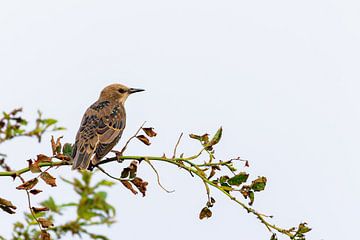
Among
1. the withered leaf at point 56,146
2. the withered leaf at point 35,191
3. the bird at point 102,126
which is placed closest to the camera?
the withered leaf at point 35,191

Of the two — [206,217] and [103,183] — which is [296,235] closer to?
[206,217]

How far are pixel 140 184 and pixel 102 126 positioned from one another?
4731 mm

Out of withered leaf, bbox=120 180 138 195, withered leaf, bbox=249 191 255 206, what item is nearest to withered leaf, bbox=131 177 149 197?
withered leaf, bbox=120 180 138 195

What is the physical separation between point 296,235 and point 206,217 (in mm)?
516

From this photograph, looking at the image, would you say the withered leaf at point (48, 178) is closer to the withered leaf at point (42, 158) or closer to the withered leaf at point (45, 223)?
the withered leaf at point (42, 158)

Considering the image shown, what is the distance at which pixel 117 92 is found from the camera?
393 inches

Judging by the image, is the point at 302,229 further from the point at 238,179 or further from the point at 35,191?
the point at 35,191

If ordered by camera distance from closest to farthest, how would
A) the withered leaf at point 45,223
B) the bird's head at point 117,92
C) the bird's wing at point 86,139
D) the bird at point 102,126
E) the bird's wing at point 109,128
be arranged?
the withered leaf at point 45,223 → the bird's wing at point 86,139 → the bird at point 102,126 → the bird's wing at point 109,128 → the bird's head at point 117,92

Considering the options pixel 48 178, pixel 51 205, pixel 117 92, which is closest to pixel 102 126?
pixel 117 92

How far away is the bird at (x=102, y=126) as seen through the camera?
6672mm

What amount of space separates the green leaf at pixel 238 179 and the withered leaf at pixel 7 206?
4.10 ft

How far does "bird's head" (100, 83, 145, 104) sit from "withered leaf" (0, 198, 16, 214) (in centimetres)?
726

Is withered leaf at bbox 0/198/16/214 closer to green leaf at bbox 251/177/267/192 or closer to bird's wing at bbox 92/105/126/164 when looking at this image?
green leaf at bbox 251/177/267/192

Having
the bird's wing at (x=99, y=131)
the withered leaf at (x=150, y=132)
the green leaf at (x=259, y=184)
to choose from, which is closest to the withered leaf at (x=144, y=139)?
the withered leaf at (x=150, y=132)
